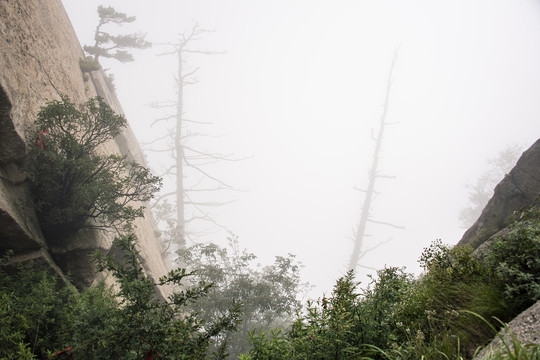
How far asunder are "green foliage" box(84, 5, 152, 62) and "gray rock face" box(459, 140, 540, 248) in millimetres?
14010

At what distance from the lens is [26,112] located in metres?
5.55

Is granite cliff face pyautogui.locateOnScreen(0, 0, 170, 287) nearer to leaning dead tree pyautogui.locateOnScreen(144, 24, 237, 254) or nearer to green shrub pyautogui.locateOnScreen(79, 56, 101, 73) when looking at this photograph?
green shrub pyautogui.locateOnScreen(79, 56, 101, 73)

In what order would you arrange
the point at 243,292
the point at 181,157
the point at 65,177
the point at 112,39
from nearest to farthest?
the point at 65,177
the point at 243,292
the point at 112,39
the point at 181,157

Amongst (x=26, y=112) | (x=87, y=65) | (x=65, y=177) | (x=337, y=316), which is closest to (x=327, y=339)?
(x=337, y=316)

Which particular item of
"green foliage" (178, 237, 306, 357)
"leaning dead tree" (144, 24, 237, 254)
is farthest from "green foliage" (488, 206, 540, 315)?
"leaning dead tree" (144, 24, 237, 254)

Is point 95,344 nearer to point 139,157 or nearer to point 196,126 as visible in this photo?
point 139,157

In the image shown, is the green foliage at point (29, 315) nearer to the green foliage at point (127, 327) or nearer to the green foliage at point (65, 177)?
the green foliage at point (127, 327)

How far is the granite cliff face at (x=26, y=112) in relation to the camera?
4.91 metres

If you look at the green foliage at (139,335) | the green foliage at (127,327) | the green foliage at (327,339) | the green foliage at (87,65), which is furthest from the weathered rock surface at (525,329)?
the green foliage at (87,65)

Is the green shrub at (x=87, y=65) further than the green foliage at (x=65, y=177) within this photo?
Yes

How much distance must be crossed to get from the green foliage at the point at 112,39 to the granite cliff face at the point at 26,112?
4.34m

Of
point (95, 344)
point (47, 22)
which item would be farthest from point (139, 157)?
point (95, 344)

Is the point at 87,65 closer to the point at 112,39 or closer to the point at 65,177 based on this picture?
the point at 112,39

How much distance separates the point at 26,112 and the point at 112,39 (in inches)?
456
